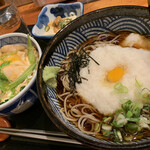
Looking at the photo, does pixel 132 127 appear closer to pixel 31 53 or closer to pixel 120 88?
pixel 120 88

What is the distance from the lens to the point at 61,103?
144 centimetres

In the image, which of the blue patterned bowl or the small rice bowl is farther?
the blue patterned bowl

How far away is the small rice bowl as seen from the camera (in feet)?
4.30

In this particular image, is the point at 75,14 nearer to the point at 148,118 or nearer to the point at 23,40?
the point at 23,40

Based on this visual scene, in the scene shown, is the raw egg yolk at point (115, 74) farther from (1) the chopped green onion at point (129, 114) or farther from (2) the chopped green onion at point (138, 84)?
(1) the chopped green onion at point (129, 114)

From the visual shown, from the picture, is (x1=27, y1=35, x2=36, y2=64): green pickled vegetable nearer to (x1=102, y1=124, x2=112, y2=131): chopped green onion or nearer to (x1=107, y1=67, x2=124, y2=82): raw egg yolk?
(x1=107, y1=67, x2=124, y2=82): raw egg yolk

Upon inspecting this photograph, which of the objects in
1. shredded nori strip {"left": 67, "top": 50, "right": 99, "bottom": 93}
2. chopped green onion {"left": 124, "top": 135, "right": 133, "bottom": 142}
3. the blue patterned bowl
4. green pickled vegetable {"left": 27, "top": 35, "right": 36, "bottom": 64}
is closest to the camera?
chopped green onion {"left": 124, "top": 135, "right": 133, "bottom": 142}

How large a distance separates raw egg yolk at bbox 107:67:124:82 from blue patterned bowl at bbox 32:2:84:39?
1136mm

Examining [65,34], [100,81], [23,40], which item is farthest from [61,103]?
[23,40]

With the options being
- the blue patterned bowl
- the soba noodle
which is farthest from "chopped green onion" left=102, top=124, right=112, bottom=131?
the blue patterned bowl

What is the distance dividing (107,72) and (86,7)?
137cm

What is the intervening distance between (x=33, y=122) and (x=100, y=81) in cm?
73

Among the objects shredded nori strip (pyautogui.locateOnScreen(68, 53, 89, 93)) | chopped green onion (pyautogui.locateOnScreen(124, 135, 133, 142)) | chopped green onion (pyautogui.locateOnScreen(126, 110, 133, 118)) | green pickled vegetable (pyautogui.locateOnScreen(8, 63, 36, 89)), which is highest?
green pickled vegetable (pyautogui.locateOnScreen(8, 63, 36, 89))

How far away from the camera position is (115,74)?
4.81 ft
